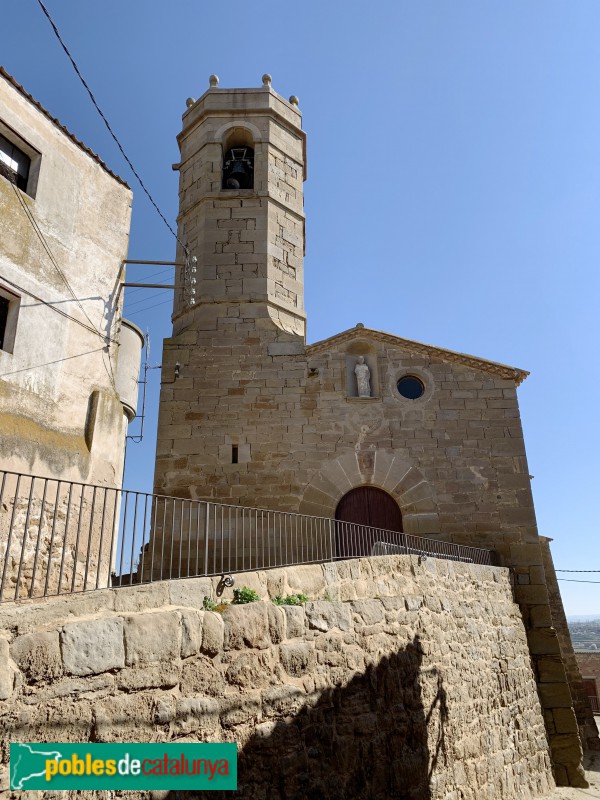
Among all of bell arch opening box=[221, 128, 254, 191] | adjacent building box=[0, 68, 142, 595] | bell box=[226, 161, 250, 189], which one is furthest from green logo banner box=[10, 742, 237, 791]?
bell box=[226, 161, 250, 189]

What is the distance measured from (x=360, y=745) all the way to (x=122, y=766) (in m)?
2.68

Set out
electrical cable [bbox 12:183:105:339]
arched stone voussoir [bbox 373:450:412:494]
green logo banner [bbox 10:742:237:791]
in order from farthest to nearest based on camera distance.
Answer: arched stone voussoir [bbox 373:450:412:494] → electrical cable [bbox 12:183:105:339] → green logo banner [bbox 10:742:237:791]

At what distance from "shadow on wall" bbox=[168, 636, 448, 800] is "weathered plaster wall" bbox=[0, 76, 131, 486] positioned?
14.1 feet

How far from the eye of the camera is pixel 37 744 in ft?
10.7

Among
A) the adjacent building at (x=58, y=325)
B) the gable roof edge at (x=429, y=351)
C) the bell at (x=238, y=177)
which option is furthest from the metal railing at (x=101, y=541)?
the bell at (x=238, y=177)

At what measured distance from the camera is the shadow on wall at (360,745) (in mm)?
4543

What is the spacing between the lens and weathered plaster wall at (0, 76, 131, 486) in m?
7.31

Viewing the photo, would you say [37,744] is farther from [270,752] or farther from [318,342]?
[318,342]

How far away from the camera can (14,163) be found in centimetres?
796

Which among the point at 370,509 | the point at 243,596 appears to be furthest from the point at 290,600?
the point at 370,509

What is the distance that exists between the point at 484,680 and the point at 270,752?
459 cm

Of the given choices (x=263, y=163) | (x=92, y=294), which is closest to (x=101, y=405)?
(x=92, y=294)

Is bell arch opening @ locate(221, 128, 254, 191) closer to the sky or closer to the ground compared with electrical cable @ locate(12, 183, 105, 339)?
closer to the sky

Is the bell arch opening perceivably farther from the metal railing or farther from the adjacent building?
the metal railing
